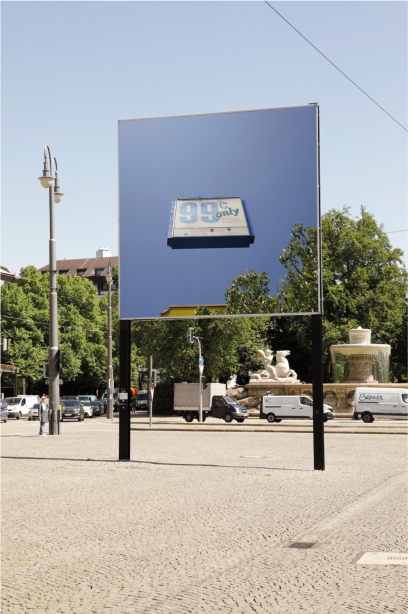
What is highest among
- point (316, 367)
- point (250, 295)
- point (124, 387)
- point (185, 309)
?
point (250, 295)

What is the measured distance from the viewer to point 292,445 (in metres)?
27.4

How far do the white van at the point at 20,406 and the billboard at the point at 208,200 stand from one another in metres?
40.3

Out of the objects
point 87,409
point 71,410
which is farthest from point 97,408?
point 71,410

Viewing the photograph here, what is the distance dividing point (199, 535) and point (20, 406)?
51882mm

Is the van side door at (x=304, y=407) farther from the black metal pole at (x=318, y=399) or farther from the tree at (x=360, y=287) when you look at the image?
the black metal pole at (x=318, y=399)

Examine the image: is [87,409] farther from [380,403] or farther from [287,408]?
[380,403]

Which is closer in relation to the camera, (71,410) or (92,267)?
(71,410)

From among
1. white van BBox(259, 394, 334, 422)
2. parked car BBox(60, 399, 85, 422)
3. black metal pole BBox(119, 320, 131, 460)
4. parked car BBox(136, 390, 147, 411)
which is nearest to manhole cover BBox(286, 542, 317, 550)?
black metal pole BBox(119, 320, 131, 460)

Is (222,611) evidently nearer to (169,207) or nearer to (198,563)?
(198,563)

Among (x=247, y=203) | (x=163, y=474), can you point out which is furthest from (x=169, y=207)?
(x=163, y=474)

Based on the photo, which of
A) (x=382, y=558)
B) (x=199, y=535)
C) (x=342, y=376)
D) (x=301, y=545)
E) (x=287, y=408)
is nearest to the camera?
(x=382, y=558)

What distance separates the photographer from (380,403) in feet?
146

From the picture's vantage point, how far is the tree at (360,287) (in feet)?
222

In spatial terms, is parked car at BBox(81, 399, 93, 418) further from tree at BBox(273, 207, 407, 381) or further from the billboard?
the billboard
